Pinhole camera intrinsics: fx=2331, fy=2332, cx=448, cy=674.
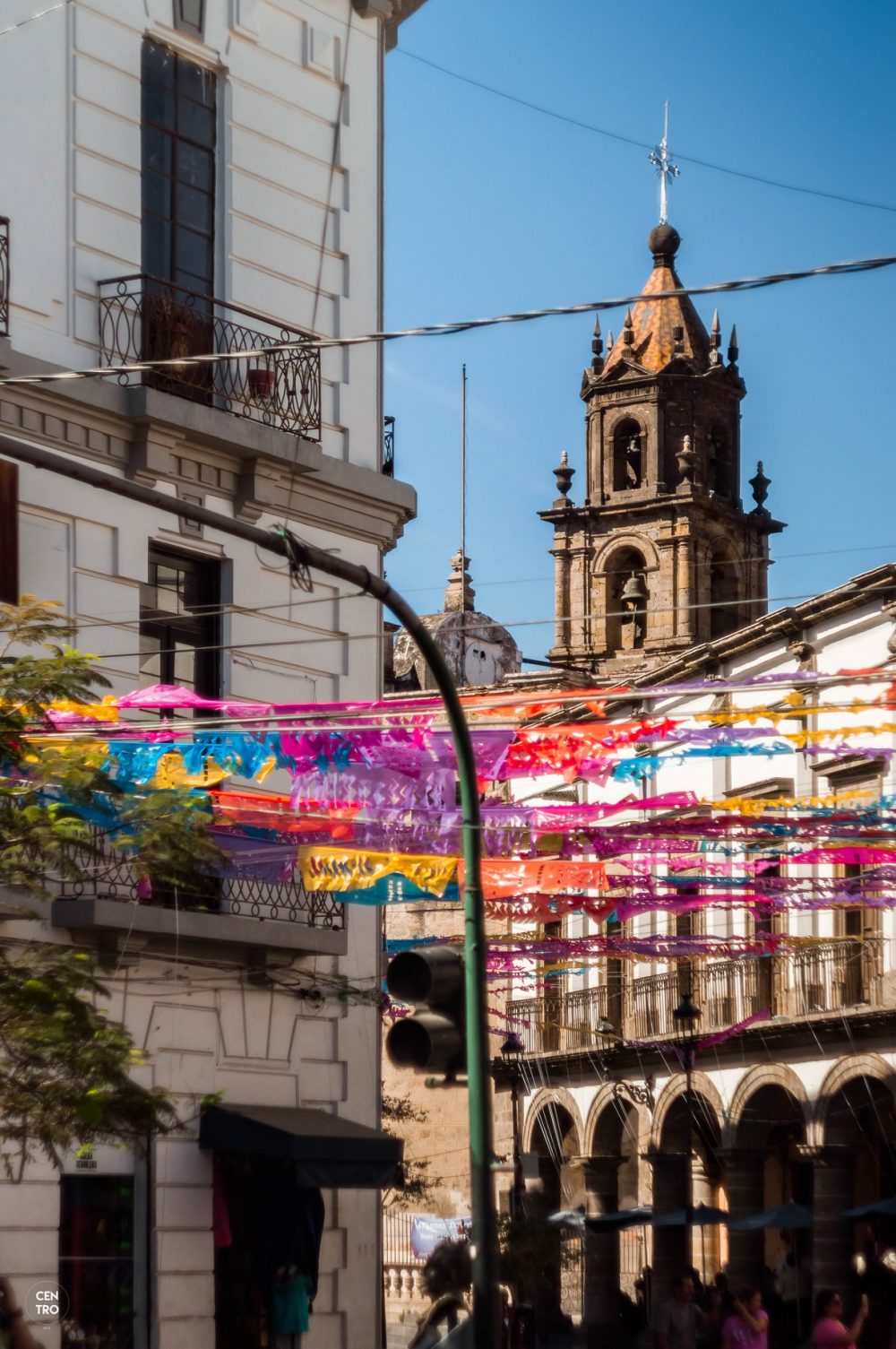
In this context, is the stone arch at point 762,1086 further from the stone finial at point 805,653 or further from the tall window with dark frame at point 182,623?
the tall window with dark frame at point 182,623

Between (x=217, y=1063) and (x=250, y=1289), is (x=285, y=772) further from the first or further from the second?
(x=250, y=1289)

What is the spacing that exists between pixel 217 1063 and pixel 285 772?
8.44ft

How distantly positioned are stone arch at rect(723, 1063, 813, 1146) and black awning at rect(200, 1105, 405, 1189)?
20796 millimetres

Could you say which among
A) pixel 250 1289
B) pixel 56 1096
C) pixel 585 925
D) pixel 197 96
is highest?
pixel 197 96

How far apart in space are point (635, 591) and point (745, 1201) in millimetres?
35749

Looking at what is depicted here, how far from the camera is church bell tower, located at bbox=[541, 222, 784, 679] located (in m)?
74.2

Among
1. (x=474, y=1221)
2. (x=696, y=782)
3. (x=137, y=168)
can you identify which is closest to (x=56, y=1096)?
(x=474, y=1221)

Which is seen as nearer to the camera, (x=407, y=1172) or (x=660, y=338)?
(x=407, y=1172)

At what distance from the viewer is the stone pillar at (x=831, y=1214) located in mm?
37281

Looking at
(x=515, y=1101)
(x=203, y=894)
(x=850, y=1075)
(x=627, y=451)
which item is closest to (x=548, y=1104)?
(x=515, y=1101)

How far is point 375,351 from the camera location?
70.2ft

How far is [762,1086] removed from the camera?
40500mm

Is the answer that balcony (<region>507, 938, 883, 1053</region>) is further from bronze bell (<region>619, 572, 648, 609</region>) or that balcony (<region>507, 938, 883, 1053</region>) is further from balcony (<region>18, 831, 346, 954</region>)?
bronze bell (<region>619, 572, 648, 609</region>)

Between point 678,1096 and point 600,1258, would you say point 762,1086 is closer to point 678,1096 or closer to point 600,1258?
point 678,1096
